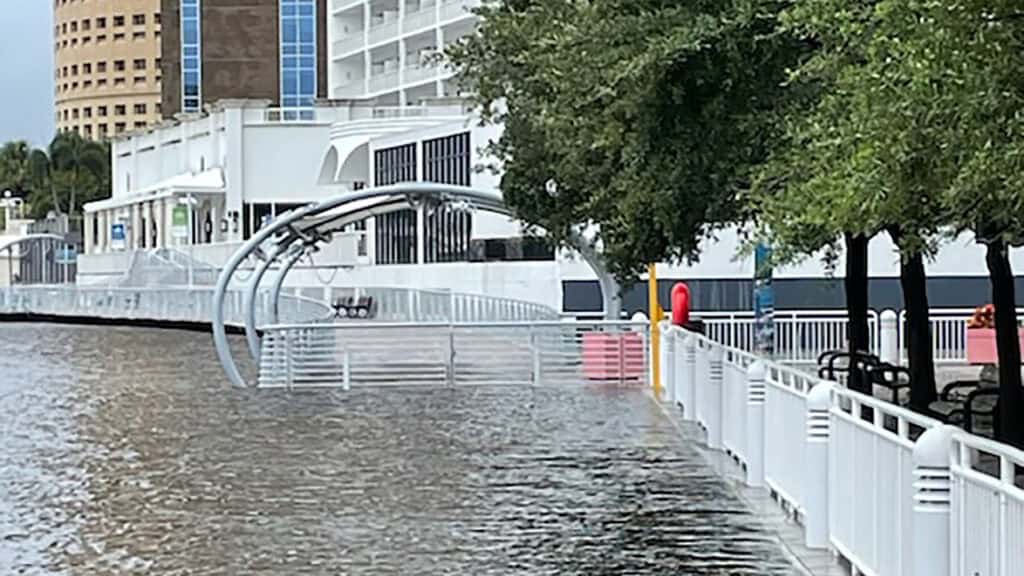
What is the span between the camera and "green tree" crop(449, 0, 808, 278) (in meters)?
14.0

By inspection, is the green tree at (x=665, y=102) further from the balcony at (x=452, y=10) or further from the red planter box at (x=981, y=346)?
the balcony at (x=452, y=10)

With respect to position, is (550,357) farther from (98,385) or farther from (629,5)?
(629,5)

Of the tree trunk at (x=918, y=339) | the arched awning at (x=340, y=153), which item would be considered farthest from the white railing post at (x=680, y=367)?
the arched awning at (x=340, y=153)

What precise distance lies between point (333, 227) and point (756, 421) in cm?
2033

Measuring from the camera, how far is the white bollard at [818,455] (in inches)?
467

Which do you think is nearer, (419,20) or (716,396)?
(716,396)

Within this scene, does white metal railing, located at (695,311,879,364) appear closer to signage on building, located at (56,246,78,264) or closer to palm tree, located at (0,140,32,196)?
signage on building, located at (56,246,78,264)

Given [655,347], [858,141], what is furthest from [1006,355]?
[655,347]

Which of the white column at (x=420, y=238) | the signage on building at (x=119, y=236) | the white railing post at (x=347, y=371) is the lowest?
the white railing post at (x=347, y=371)

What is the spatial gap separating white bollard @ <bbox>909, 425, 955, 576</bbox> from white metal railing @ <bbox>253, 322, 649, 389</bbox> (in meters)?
21.9

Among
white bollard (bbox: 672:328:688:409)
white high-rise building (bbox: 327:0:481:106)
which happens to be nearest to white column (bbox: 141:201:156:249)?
white high-rise building (bbox: 327:0:481:106)

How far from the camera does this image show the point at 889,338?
107ft

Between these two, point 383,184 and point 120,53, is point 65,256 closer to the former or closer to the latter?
point 383,184

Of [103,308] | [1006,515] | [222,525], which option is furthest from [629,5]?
[103,308]
